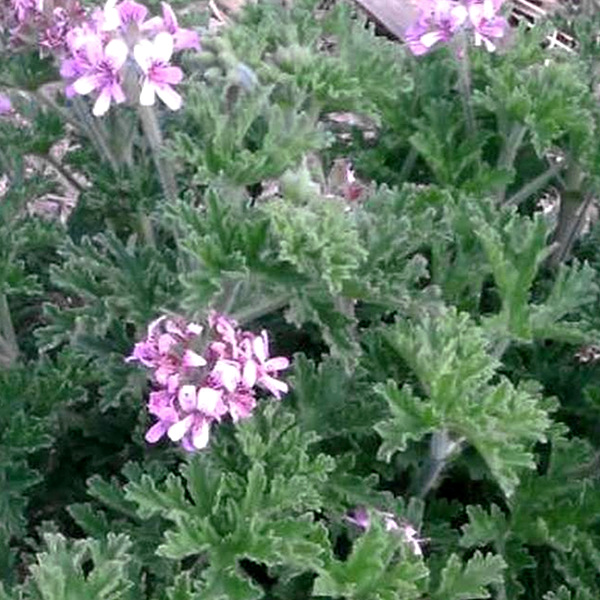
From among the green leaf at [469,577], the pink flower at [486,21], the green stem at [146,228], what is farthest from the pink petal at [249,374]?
the pink flower at [486,21]

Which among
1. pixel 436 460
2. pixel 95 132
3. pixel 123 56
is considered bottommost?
pixel 436 460

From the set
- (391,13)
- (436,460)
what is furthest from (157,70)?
(391,13)

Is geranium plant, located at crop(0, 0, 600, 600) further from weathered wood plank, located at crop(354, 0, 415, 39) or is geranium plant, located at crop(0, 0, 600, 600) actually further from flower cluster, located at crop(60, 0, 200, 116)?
weathered wood plank, located at crop(354, 0, 415, 39)

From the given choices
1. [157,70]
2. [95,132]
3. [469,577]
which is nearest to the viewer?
[469,577]

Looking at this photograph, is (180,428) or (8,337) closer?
(180,428)

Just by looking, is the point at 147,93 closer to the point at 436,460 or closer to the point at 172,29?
the point at 172,29

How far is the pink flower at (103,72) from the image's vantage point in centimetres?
274

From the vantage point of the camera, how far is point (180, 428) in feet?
8.01

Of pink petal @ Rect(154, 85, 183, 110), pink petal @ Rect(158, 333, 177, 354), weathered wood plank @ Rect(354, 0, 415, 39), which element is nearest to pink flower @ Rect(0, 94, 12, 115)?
pink petal @ Rect(154, 85, 183, 110)

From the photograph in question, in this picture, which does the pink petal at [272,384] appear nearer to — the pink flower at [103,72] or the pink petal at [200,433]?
the pink petal at [200,433]

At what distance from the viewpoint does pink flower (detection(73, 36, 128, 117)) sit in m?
2.74

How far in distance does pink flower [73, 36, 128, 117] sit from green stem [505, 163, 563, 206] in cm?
95

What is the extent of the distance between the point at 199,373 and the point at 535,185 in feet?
3.86

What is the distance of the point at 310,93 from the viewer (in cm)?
305
